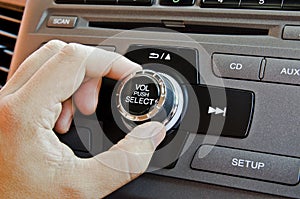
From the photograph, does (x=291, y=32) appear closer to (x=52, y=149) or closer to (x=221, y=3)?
(x=221, y=3)

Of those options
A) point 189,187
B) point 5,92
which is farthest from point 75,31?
point 189,187

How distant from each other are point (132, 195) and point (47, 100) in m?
0.13

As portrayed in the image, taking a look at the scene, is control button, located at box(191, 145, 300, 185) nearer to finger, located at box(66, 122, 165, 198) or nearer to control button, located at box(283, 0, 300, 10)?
finger, located at box(66, 122, 165, 198)

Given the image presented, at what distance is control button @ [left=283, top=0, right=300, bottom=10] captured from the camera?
513 mm

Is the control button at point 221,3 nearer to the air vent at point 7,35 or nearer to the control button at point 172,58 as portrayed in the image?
the control button at point 172,58

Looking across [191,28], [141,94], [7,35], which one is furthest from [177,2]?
[7,35]

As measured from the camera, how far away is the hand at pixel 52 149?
486 mm

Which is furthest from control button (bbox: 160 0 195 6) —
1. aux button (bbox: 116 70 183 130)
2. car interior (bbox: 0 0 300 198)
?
aux button (bbox: 116 70 183 130)

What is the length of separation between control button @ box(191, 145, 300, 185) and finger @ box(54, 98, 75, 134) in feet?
A: 0.49

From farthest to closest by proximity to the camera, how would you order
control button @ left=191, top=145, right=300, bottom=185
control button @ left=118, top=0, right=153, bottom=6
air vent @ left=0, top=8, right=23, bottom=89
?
air vent @ left=0, top=8, right=23, bottom=89 < control button @ left=118, top=0, right=153, bottom=6 < control button @ left=191, top=145, right=300, bottom=185

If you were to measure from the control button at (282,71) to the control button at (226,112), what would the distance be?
3 cm

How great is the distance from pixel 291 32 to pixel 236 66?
2.6 inches

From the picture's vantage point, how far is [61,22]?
63 centimetres

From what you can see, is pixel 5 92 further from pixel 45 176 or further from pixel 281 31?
pixel 281 31
